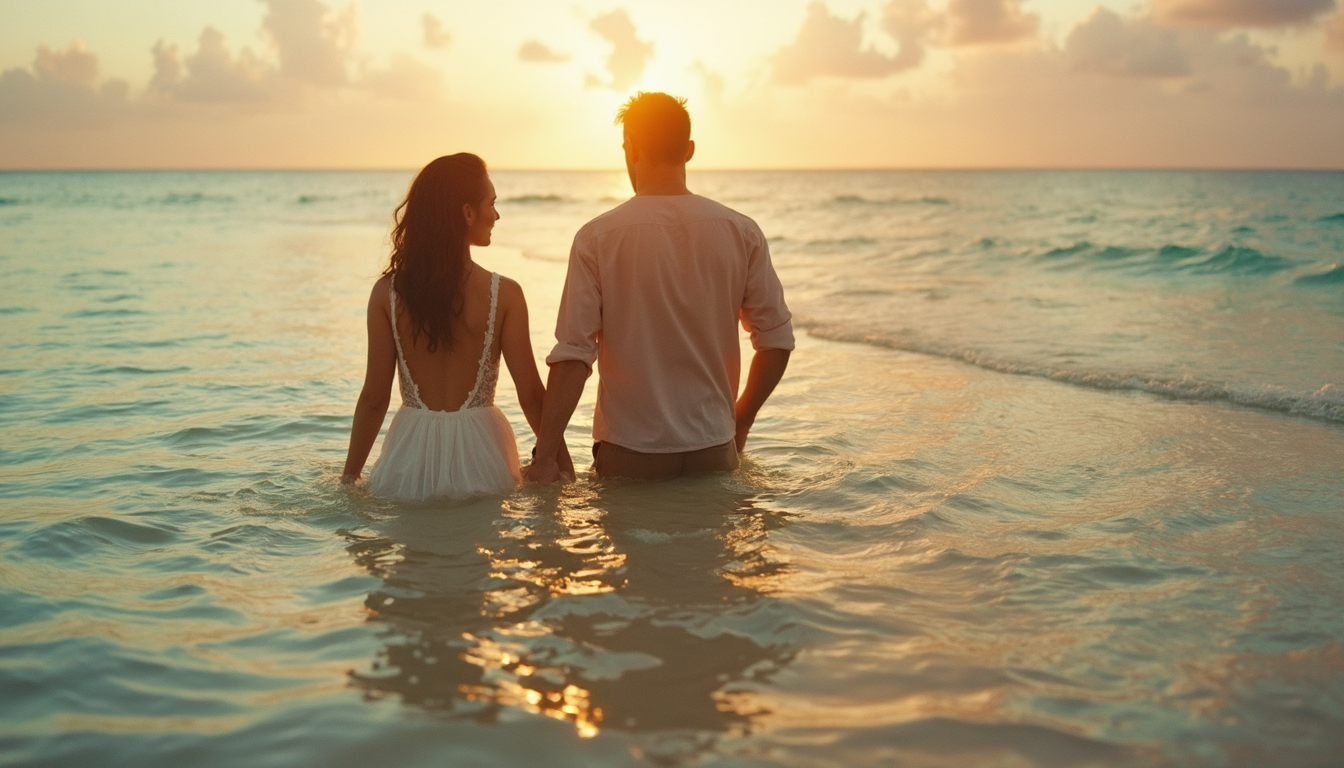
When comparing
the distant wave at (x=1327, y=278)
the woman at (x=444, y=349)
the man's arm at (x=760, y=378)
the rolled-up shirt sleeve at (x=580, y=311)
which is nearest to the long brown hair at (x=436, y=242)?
the woman at (x=444, y=349)

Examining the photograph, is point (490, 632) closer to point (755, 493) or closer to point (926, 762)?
point (926, 762)

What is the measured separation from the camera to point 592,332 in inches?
175

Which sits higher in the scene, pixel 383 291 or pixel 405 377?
pixel 383 291

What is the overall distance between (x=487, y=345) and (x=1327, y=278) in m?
14.6

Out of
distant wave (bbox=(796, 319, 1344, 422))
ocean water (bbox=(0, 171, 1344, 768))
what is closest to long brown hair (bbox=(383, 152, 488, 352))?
ocean water (bbox=(0, 171, 1344, 768))

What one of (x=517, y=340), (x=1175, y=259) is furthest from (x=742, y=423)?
(x=1175, y=259)

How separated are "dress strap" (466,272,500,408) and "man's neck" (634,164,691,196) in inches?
29.7

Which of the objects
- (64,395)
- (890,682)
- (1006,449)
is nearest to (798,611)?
(890,682)

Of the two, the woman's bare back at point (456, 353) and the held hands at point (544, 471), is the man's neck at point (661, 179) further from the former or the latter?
the held hands at point (544, 471)

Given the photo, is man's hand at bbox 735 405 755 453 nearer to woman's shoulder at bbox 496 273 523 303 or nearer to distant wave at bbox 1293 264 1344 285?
woman's shoulder at bbox 496 273 523 303

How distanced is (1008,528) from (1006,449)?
161cm

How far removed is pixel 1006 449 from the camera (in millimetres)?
5918

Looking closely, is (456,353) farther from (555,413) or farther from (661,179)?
(661,179)

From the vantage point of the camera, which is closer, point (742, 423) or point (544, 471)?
point (544, 471)
